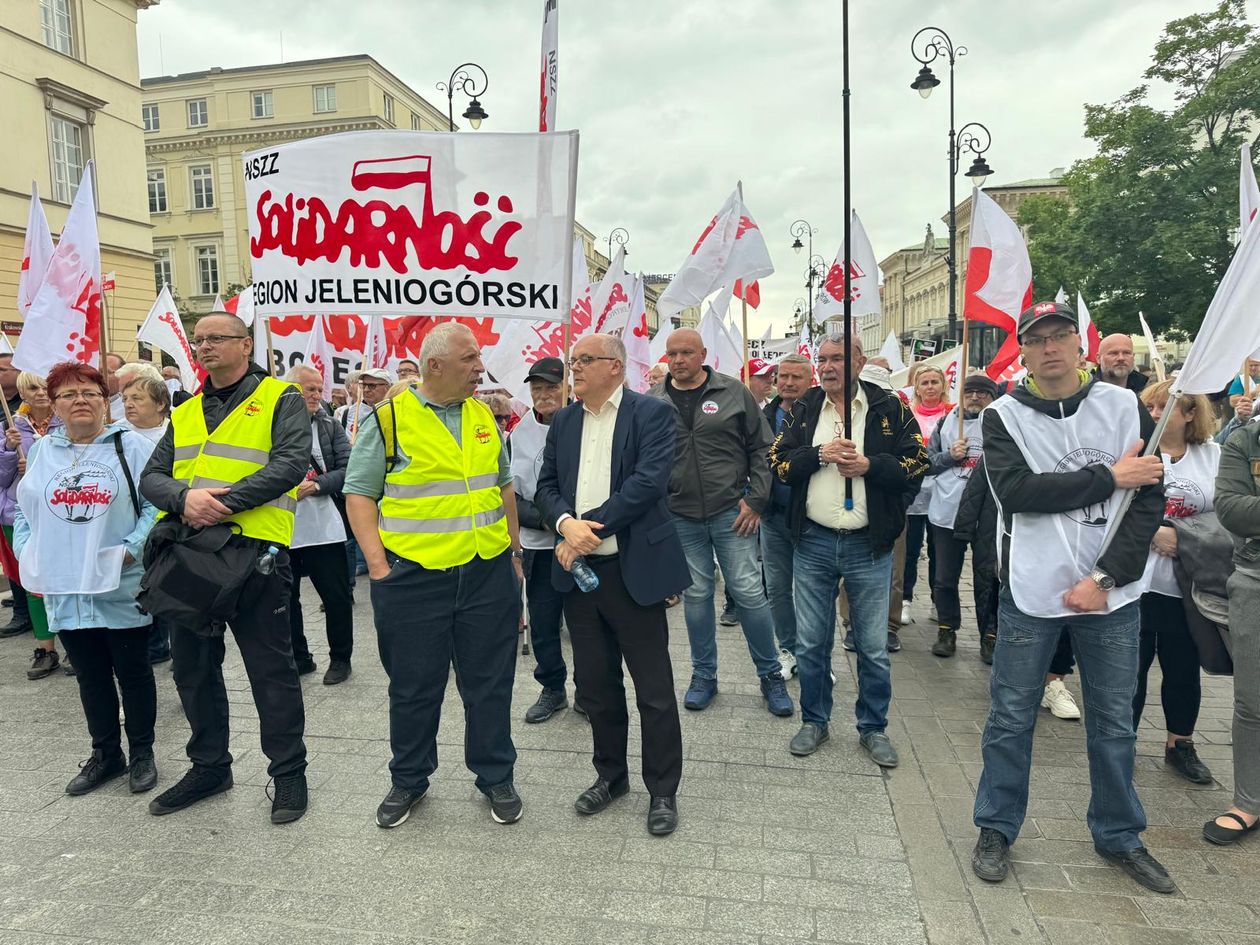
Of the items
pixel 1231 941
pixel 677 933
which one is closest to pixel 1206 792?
pixel 1231 941

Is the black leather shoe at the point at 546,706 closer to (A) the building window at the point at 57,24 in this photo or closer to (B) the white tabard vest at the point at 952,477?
(B) the white tabard vest at the point at 952,477

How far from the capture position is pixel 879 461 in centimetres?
436

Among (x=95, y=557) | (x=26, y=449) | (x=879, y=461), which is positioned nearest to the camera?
(x=95, y=557)

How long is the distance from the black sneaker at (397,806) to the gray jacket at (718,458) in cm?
220

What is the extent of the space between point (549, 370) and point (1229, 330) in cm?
331

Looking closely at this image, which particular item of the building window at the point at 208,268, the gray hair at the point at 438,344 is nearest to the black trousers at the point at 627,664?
the gray hair at the point at 438,344

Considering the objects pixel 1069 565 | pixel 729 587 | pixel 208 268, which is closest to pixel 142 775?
pixel 729 587

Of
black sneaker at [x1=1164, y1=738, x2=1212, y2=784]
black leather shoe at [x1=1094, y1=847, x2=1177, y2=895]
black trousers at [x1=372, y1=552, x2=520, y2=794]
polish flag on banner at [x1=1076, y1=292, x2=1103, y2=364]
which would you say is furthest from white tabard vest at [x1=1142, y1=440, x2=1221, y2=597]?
polish flag on banner at [x1=1076, y1=292, x2=1103, y2=364]

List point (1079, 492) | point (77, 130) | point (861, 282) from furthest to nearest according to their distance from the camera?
1. point (77, 130)
2. point (861, 282)
3. point (1079, 492)

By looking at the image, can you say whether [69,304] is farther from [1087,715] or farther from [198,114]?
[198,114]

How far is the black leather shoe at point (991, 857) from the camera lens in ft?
10.9

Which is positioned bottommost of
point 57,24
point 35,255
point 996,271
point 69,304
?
point 69,304

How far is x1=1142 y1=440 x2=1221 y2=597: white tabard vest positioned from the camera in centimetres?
415

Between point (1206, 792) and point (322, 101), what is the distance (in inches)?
2252
